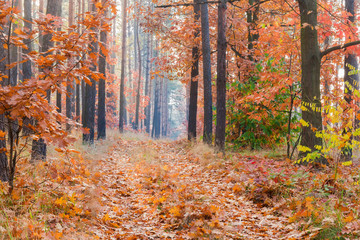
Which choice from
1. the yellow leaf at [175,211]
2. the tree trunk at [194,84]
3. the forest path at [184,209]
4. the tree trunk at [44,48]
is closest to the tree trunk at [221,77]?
the forest path at [184,209]

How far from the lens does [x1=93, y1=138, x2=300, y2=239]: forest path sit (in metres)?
4.00

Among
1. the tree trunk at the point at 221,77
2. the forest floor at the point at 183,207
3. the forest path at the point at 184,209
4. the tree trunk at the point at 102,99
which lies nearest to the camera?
the forest floor at the point at 183,207

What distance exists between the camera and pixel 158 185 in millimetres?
6559

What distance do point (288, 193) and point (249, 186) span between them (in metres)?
0.92

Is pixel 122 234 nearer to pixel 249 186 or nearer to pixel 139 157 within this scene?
pixel 249 186

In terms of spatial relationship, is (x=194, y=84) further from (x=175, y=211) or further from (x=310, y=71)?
(x=175, y=211)

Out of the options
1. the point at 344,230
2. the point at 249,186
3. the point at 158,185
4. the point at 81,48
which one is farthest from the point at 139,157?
the point at 344,230

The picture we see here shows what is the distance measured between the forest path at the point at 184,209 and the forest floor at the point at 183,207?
0.05ft

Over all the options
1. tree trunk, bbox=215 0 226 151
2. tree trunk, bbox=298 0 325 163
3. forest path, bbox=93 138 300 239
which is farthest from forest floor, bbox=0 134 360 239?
tree trunk, bbox=215 0 226 151

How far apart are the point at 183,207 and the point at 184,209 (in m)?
0.08

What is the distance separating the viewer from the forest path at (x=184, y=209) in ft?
13.1

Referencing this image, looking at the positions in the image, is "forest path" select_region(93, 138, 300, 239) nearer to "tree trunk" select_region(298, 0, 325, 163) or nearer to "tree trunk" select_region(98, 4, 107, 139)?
"tree trunk" select_region(298, 0, 325, 163)

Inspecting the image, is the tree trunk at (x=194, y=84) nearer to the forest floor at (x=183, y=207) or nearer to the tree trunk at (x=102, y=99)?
the tree trunk at (x=102, y=99)

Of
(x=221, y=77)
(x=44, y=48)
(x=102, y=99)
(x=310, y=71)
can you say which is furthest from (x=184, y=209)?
(x=102, y=99)
